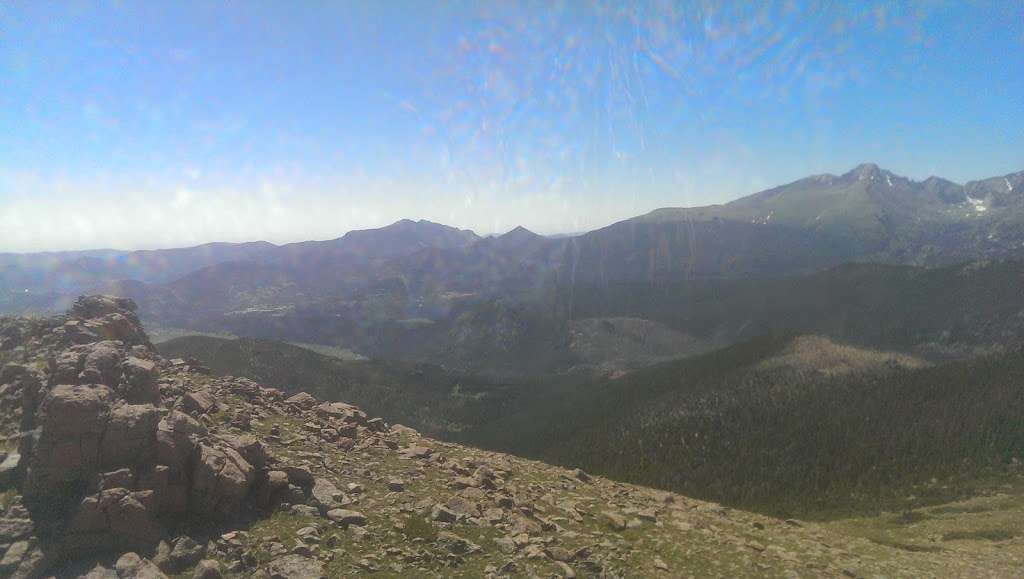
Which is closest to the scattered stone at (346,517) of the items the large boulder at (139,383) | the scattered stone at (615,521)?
the large boulder at (139,383)

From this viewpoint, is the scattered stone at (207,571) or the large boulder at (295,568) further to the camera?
the large boulder at (295,568)

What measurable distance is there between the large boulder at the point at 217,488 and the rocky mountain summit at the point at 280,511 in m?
0.06

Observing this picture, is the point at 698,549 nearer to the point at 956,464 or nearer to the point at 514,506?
the point at 514,506

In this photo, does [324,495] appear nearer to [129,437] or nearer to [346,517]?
[346,517]

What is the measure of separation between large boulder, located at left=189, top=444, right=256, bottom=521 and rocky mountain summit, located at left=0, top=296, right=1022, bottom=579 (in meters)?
0.06

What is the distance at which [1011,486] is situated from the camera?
6391cm

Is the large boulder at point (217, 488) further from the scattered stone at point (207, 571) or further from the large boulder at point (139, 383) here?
the large boulder at point (139, 383)

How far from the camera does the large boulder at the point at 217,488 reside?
2005 cm

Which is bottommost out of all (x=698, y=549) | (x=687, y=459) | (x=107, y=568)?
(x=687, y=459)

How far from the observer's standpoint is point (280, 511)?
21219 millimetres

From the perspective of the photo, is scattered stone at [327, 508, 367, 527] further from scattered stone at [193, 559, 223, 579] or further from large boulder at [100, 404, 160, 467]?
large boulder at [100, 404, 160, 467]

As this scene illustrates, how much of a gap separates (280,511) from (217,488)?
8.71 feet

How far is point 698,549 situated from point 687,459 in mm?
71229

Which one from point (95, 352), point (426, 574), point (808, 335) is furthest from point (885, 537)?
point (808, 335)
